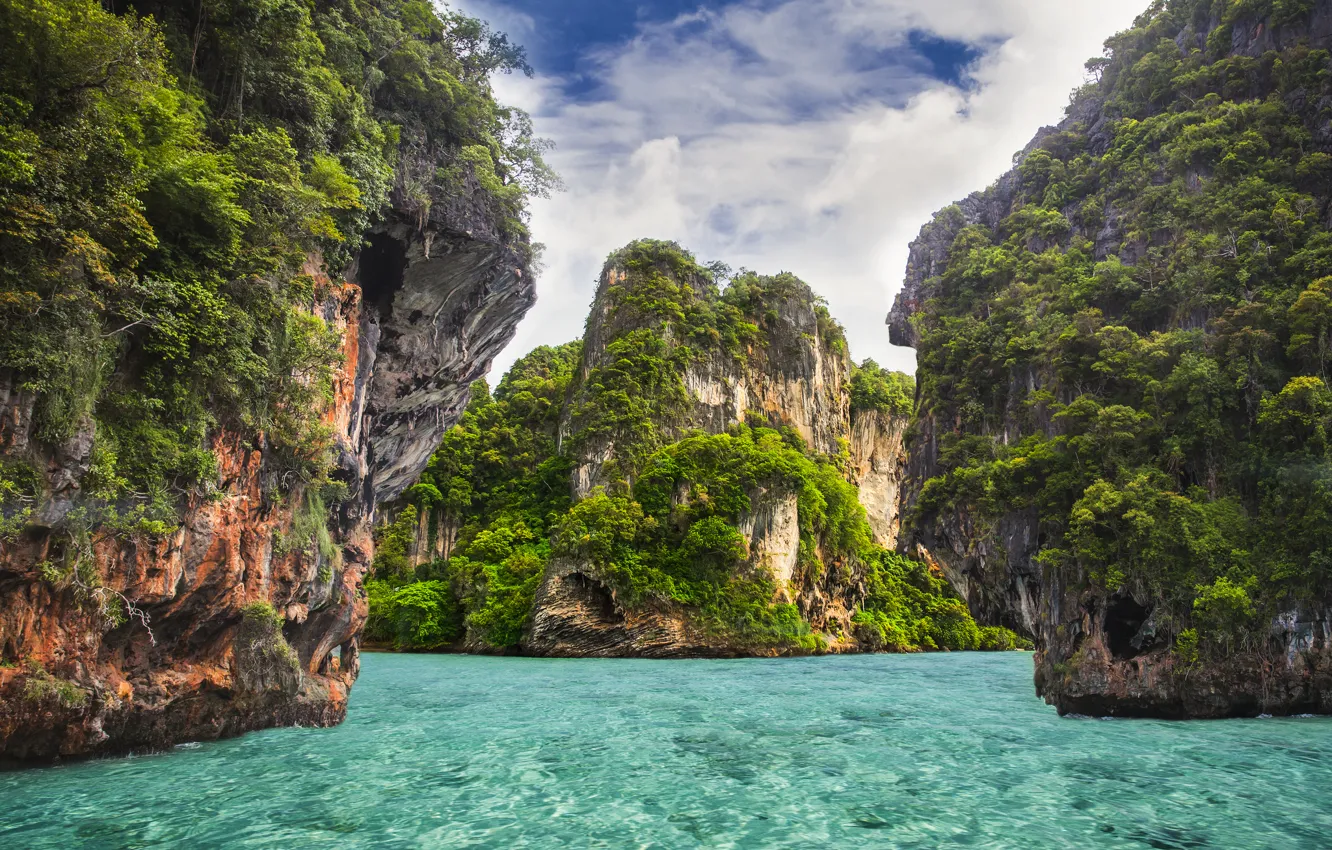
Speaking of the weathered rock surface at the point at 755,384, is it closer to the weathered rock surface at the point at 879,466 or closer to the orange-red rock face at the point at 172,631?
the weathered rock surface at the point at 879,466

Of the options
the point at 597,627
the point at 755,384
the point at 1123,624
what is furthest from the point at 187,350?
the point at 755,384

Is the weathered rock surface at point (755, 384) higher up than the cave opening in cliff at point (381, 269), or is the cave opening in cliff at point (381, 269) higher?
the weathered rock surface at point (755, 384)

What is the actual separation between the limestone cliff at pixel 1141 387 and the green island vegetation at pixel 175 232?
574 inches

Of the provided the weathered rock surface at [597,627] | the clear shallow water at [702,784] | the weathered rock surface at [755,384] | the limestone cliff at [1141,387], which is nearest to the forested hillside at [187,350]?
the clear shallow water at [702,784]

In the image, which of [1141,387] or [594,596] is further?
[594,596]

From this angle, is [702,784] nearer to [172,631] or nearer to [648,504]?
[172,631]

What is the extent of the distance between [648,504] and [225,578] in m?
27.2

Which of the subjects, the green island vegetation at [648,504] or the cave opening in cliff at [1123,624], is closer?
the cave opening in cliff at [1123,624]

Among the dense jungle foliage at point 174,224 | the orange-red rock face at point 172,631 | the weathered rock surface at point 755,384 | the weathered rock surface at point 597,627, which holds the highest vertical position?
the weathered rock surface at point 755,384

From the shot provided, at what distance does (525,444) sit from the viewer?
4691 centimetres

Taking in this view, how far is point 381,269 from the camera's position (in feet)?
55.0

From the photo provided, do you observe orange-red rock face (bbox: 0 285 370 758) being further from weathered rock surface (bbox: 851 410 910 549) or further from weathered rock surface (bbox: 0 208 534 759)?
weathered rock surface (bbox: 851 410 910 549)

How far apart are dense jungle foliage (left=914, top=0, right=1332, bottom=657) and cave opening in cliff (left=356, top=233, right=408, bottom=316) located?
1470cm

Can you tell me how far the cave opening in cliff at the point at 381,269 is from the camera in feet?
53.2
